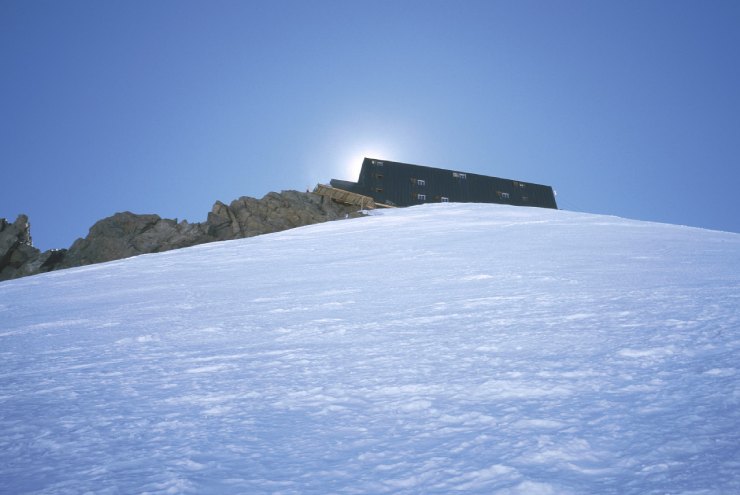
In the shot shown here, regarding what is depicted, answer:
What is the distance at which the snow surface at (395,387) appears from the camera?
4.40 ft

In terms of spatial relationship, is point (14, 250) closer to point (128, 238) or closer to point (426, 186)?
Result: point (128, 238)

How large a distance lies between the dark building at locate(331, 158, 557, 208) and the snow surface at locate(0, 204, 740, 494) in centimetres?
2314

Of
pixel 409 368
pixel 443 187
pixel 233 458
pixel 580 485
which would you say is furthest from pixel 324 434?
pixel 443 187

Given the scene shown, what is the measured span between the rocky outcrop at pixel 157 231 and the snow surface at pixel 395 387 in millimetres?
17737

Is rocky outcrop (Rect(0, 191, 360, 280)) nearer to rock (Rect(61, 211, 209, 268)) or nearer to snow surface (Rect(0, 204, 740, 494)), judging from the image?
rock (Rect(61, 211, 209, 268))

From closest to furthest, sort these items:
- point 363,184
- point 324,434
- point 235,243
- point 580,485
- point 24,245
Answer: point 580,485 → point 324,434 → point 235,243 → point 24,245 → point 363,184

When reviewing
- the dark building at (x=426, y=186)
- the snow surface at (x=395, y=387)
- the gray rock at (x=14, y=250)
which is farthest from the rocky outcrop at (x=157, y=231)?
the snow surface at (x=395, y=387)

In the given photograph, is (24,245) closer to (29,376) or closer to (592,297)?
(29,376)

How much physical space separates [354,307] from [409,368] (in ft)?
4.87

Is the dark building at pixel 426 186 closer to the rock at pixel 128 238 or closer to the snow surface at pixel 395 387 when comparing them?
the rock at pixel 128 238

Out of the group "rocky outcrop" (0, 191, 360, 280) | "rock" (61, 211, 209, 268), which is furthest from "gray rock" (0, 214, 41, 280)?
"rock" (61, 211, 209, 268)

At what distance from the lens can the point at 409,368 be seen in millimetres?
2166

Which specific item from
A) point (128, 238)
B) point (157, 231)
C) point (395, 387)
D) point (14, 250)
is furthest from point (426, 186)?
point (395, 387)

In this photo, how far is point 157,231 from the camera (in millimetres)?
22578
